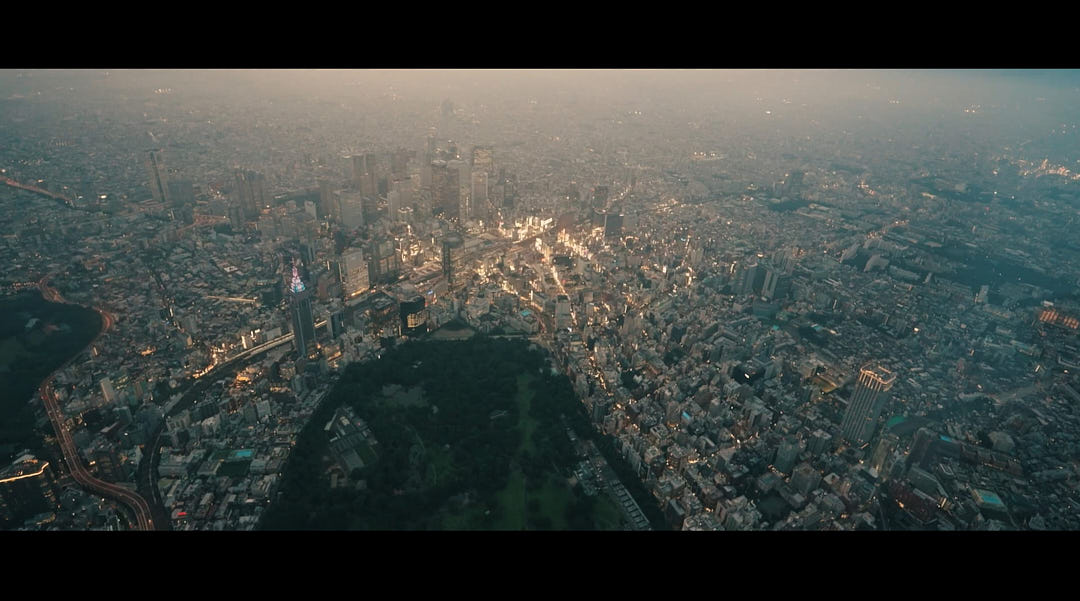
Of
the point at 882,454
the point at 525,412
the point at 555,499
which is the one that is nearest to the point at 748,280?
the point at 882,454

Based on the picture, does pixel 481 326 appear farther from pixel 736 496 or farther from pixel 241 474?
pixel 736 496

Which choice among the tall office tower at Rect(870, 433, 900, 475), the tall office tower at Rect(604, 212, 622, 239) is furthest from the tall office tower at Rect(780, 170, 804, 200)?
the tall office tower at Rect(870, 433, 900, 475)

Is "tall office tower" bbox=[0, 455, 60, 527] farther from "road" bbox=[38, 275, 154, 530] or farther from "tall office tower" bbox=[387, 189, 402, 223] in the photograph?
"tall office tower" bbox=[387, 189, 402, 223]

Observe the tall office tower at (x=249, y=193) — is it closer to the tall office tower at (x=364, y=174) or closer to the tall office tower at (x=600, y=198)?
the tall office tower at (x=364, y=174)

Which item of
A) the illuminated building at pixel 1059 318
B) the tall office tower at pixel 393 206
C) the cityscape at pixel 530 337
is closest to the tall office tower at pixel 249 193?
the cityscape at pixel 530 337

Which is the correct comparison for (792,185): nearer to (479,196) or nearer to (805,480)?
(479,196)

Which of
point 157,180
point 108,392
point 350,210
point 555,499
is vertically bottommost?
point 555,499

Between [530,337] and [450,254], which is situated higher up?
[450,254]
